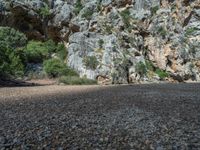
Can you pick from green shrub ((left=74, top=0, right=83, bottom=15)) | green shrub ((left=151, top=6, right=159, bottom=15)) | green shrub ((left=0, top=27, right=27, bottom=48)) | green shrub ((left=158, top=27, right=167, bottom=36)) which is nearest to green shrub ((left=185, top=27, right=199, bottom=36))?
green shrub ((left=158, top=27, right=167, bottom=36))

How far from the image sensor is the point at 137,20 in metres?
58.4

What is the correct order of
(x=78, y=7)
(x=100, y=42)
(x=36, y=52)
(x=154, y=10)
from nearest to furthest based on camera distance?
(x=100, y=42), (x=36, y=52), (x=78, y=7), (x=154, y=10)

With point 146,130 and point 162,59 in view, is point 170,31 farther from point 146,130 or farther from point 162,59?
point 146,130

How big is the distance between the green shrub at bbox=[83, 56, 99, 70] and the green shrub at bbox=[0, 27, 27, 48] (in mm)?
11714

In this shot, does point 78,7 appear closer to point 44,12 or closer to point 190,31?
point 44,12

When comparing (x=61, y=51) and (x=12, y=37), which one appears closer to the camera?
(x=12, y=37)

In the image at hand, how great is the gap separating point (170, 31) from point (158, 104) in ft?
141

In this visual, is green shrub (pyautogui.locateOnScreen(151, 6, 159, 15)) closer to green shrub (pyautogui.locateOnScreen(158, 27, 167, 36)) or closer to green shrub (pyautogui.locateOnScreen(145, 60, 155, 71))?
green shrub (pyautogui.locateOnScreen(158, 27, 167, 36))

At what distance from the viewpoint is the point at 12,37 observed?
165 ft

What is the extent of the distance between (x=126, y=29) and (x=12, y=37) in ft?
64.2

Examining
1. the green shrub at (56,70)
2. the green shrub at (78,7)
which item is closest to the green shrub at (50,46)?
the green shrub at (78,7)

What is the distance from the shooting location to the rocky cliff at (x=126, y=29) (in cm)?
5188

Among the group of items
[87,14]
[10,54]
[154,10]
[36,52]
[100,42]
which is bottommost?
[10,54]

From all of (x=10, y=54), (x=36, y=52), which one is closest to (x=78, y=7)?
(x=36, y=52)
